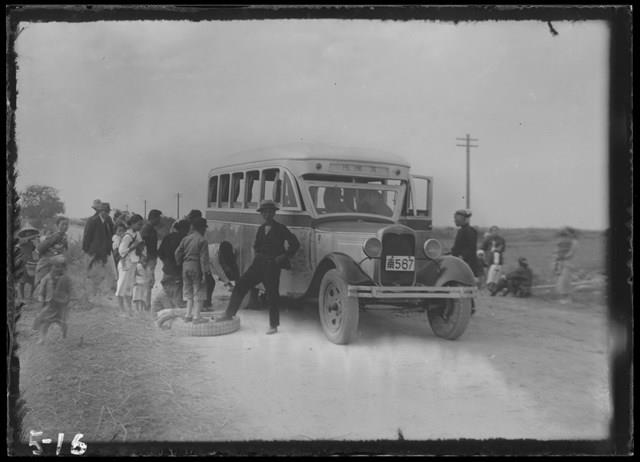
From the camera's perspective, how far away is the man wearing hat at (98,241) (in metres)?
5.39

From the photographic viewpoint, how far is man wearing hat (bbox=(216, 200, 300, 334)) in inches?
226

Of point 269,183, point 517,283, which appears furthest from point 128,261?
point 517,283

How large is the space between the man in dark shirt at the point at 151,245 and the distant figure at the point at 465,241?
3.27 metres

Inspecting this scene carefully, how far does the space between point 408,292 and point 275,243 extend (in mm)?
1475

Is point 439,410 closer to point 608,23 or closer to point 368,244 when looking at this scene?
point 368,244

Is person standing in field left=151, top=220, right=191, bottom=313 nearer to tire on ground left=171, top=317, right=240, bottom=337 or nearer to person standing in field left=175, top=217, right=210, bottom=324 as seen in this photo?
person standing in field left=175, top=217, right=210, bottom=324

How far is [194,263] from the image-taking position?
18.6 feet

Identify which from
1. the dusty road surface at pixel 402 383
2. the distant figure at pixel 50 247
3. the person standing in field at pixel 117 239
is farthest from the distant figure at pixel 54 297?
the dusty road surface at pixel 402 383

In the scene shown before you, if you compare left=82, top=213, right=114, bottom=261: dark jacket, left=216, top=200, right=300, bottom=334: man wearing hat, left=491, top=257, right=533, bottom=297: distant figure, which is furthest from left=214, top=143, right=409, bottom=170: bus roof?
left=491, top=257, right=533, bottom=297: distant figure

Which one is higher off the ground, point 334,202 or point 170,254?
point 334,202

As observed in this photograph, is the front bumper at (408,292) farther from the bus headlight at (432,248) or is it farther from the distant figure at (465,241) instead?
the distant figure at (465,241)

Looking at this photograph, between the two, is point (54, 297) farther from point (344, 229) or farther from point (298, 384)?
point (344, 229)

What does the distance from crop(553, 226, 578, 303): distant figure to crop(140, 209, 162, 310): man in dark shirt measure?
13.7ft

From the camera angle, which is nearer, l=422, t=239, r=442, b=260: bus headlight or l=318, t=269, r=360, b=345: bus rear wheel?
l=318, t=269, r=360, b=345: bus rear wheel
